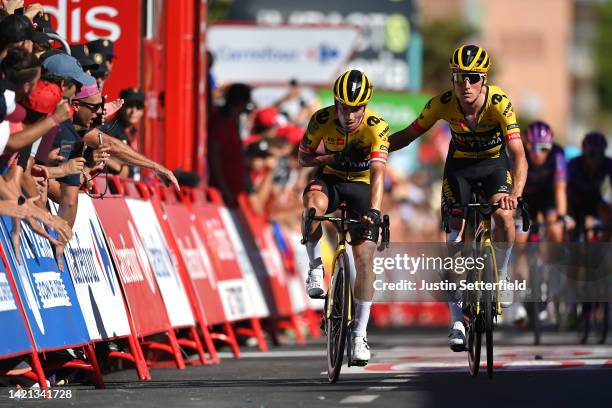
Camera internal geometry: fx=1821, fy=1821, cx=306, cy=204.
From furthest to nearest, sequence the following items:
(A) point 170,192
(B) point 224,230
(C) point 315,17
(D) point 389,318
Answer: (C) point 315,17 → (D) point 389,318 → (B) point 224,230 → (A) point 170,192

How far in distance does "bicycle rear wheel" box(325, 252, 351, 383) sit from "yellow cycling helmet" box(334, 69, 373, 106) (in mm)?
1090

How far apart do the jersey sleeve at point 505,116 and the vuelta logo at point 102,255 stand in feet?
10.1

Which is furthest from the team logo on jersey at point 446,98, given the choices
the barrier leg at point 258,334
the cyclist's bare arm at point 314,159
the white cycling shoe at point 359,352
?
the barrier leg at point 258,334

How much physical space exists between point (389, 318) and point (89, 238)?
16.4m

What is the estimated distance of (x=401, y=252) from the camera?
14.2 metres

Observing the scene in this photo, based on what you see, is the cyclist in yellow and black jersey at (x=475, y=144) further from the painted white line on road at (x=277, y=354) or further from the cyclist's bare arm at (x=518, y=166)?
the painted white line on road at (x=277, y=354)

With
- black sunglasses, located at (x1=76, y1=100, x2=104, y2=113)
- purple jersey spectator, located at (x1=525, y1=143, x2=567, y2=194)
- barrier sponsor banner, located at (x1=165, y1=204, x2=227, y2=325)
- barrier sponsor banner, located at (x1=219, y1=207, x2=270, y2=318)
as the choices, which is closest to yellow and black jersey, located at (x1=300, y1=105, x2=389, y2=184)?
black sunglasses, located at (x1=76, y1=100, x2=104, y2=113)

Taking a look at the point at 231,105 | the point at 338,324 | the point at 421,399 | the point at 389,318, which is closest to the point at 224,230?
the point at 231,105

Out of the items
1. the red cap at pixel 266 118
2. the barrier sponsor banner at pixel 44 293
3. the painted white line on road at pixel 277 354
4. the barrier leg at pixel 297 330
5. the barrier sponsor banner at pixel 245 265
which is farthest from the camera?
the red cap at pixel 266 118

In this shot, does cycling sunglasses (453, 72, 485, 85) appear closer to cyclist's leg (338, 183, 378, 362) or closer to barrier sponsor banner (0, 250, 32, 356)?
cyclist's leg (338, 183, 378, 362)

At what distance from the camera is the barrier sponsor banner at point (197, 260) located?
53.0 feet

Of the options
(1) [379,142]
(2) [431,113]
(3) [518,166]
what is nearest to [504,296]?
(3) [518,166]

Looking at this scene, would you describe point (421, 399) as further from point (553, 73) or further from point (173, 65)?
point (553, 73)

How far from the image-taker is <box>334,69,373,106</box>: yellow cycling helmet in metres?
12.9
